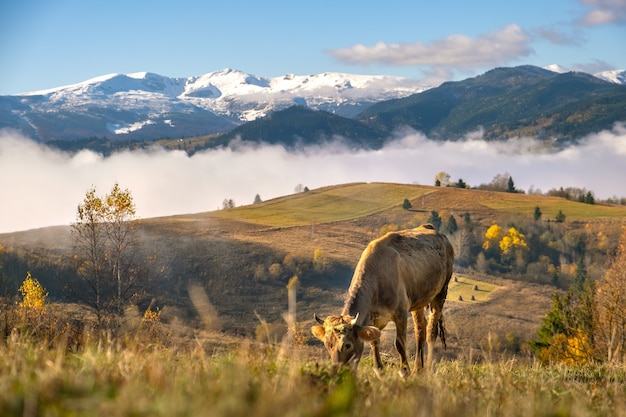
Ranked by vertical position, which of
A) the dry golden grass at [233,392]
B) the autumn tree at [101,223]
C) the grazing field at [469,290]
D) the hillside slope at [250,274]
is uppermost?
the dry golden grass at [233,392]

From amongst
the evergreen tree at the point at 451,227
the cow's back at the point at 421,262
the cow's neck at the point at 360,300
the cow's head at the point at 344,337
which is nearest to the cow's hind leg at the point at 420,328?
the cow's back at the point at 421,262

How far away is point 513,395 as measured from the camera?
22.2 feet

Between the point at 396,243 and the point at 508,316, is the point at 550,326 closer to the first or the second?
the point at 396,243

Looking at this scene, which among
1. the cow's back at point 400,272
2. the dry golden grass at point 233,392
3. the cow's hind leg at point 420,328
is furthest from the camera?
the cow's hind leg at point 420,328

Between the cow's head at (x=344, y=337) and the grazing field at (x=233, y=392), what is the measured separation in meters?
2.07

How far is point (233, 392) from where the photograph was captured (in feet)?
14.5

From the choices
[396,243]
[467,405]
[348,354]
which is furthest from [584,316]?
[467,405]

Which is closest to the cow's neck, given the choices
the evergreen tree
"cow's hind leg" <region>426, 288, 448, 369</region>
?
"cow's hind leg" <region>426, 288, 448, 369</region>

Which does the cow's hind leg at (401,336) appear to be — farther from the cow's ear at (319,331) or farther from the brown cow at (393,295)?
the cow's ear at (319,331)

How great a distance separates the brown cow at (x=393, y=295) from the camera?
34.9 ft

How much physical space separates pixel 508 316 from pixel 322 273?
47.1 metres

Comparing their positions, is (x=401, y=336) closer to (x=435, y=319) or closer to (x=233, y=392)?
(x=435, y=319)

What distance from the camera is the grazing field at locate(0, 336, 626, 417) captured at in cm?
390

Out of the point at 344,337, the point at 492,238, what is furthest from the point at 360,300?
the point at 492,238
